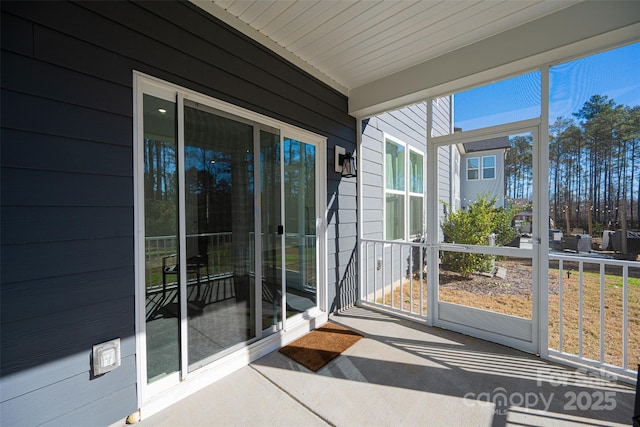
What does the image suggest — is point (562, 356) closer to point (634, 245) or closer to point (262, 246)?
point (634, 245)

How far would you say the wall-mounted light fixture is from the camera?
328cm

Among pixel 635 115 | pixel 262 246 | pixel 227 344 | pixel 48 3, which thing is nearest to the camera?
pixel 48 3

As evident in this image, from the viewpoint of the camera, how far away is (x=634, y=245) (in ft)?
6.84

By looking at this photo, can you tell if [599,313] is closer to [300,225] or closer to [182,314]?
[300,225]

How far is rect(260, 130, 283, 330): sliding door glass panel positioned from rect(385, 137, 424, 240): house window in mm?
2317

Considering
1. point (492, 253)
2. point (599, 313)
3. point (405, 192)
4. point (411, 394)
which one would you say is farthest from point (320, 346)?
point (405, 192)

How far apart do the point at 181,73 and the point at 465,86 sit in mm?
2651

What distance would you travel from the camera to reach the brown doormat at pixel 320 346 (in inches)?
91.0

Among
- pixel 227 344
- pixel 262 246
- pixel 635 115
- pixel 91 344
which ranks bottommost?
pixel 227 344

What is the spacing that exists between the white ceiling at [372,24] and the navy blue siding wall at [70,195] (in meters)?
0.66

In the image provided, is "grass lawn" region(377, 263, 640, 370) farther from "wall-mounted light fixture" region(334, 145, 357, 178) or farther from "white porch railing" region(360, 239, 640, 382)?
"wall-mounted light fixture" region(334, 145, 357, 178)

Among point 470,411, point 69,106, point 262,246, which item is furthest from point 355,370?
point 69,106

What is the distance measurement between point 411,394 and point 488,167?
7.28 ft

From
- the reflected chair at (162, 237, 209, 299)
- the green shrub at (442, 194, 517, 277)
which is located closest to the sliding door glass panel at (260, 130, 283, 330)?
the reflected chair at (162, 237, 209, 299)
